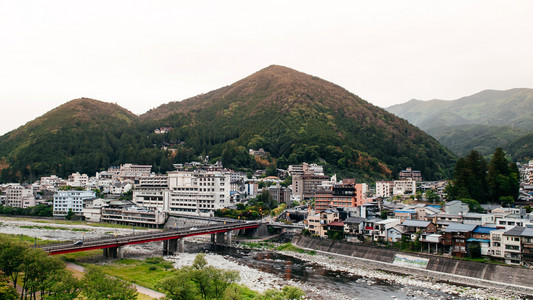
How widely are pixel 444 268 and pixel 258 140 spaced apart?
313 feet

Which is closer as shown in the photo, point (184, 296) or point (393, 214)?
point (184, 296)

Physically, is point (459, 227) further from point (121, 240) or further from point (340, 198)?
point (121, 240)

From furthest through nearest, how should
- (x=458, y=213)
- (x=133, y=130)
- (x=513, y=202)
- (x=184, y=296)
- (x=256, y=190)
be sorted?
1. (x=133, y=130)
2. (x=256, y=190)
3. (x=513, y=202)
4. (x=458, y=213)
5. (x=184, y=296)

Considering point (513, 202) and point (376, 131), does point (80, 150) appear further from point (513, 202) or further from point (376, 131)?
point (513, 202)

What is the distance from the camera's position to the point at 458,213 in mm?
46156

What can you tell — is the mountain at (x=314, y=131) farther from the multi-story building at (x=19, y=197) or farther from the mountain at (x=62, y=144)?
the multi-story building at (x=19, y=197)

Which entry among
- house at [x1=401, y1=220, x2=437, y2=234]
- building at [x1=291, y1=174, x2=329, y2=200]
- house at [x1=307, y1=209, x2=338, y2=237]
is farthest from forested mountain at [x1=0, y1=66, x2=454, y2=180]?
house at [x1=401, y1=220, x2=437, y2=234]

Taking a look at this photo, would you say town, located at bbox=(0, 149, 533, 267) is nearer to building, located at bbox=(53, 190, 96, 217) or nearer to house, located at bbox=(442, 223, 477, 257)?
house, located at bbox=(442, 223, 477, 257)

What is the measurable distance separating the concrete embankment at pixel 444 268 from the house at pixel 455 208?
1038cm

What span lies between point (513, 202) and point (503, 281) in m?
23.8

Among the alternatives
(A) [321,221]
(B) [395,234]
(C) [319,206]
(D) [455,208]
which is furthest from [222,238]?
(D) [455,208]

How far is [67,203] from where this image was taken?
81188 millimetres


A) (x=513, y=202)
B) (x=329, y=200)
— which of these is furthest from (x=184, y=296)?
(x=513, y=202)

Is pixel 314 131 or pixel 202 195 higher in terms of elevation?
pixel 314 131
